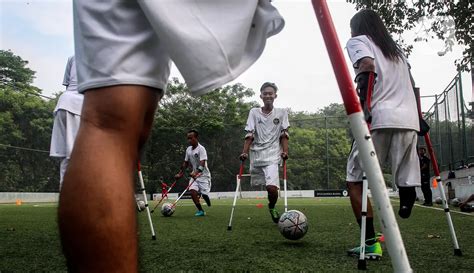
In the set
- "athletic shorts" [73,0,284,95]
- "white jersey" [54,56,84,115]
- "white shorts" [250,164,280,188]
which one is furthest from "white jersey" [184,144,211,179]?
"athletic shorts" [73,0,284,95]

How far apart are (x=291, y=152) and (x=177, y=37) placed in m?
43.9

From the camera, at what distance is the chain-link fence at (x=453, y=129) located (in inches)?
601

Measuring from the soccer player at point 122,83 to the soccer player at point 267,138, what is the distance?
6.71 meters

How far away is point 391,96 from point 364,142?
3361 mm

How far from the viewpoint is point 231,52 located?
118 centimetres

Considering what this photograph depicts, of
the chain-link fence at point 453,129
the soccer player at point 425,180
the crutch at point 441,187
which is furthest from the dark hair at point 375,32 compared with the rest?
the chain-link fence at point 453,129

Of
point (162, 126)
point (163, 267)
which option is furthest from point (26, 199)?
point (163, 267)

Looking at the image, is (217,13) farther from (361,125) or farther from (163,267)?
(163,267)

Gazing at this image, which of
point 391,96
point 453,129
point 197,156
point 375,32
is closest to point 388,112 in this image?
point 391,96

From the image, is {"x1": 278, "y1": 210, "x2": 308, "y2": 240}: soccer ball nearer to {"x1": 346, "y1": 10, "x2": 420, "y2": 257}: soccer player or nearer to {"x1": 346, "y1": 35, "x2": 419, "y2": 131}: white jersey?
{"x1": 346, "y1": 10, "x2": 420, "y2": 257}: soccer player

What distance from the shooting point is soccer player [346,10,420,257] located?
4.04 metres

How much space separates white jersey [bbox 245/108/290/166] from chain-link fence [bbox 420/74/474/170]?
9050 mm

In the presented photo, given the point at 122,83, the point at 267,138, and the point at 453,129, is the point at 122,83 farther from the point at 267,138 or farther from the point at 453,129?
the point at 453,129

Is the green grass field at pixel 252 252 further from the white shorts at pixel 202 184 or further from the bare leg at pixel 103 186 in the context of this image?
the white shorts at pixel 202 184
